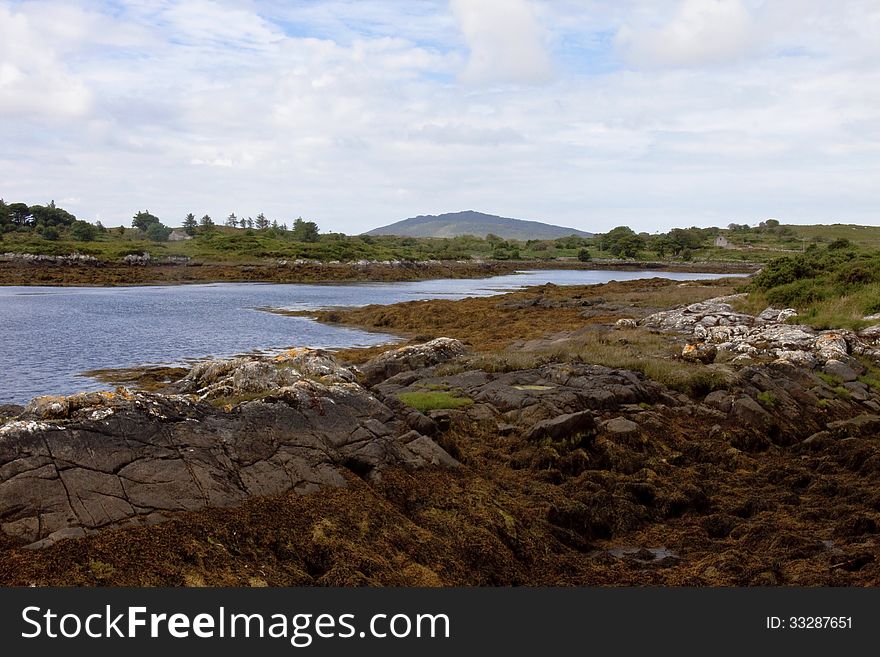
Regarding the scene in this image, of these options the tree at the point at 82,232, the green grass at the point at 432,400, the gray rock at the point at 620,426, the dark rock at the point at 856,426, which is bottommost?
the dark rock at the point at 856,426

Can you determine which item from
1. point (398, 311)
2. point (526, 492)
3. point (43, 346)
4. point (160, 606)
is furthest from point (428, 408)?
point (398, 311)

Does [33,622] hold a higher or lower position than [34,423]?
lower

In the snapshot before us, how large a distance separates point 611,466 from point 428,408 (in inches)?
169

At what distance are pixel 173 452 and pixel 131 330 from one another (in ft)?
104

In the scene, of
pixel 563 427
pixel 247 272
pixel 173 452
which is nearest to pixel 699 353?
pixel 563 427

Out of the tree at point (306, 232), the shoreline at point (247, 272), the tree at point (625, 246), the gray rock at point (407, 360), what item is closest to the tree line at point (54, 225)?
the tree at point (306, 232)

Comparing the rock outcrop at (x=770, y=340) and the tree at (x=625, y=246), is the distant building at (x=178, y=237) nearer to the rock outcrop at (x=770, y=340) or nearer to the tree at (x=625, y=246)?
the tree at (x=625, y=246)

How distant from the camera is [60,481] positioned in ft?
24.9

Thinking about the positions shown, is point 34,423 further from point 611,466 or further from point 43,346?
point 43,346

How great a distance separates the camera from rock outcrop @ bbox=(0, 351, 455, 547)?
7402 mm

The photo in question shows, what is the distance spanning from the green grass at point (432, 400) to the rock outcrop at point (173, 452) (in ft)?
10.2

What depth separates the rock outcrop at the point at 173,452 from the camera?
7.40m

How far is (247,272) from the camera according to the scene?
9262cm

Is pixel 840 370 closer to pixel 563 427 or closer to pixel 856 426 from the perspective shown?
pixel 856 426
